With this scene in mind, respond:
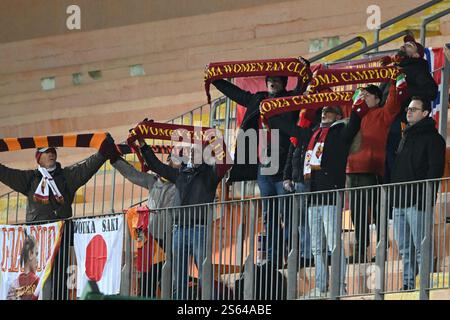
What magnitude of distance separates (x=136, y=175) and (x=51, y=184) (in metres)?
0.84

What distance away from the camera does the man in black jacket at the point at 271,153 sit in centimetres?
1522

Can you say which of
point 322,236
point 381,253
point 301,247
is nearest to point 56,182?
point 301,247

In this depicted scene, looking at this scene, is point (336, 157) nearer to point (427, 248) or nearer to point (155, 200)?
point (427, 248)

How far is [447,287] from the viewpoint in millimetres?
13781

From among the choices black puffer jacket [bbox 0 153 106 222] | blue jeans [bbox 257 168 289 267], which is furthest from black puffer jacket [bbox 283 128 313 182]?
black puffer jacket [bbox 0 153 106 222]

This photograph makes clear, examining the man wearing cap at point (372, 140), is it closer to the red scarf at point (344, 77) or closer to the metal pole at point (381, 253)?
the red scarf at point (344, 77)

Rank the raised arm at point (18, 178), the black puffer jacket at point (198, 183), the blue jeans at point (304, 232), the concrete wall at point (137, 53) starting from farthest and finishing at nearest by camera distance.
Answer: the concrete wall at point (137, 53) → the raised arm at point (18, 178) → the black puffer jacket at point (198, 183) → the blue jeans at point (304, 232)

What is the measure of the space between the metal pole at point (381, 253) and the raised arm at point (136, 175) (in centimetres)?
379

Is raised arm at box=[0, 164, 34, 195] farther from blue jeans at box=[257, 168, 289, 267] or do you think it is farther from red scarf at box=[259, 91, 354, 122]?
blue jeans at box=[257, 168, 289, 267]

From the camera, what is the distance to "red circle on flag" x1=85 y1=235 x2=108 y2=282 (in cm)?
1658

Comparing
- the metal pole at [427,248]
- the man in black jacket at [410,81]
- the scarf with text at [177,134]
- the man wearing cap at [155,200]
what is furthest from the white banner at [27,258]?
the metal pole at [427,248]

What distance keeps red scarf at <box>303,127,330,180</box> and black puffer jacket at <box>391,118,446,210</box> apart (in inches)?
31.3
